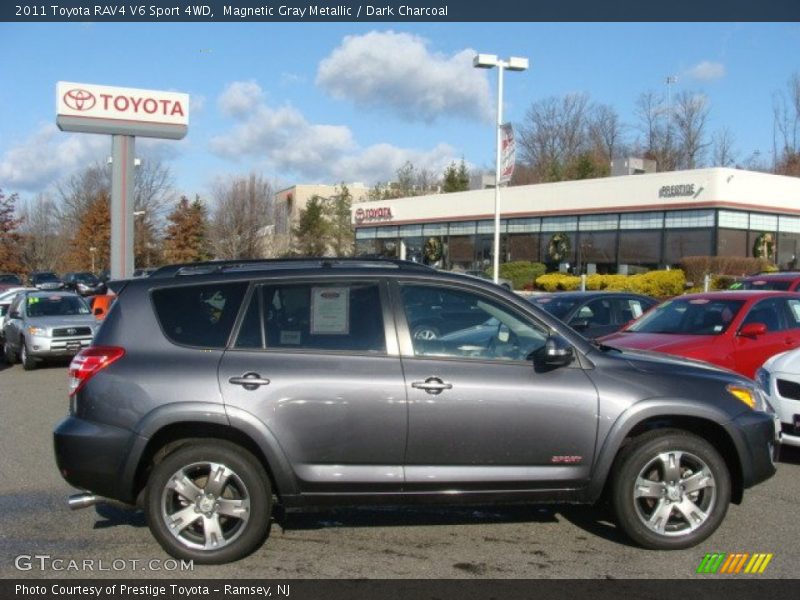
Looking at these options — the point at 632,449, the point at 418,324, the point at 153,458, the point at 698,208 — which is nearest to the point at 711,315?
the point at 632,449

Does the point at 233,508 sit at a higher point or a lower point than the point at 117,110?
lower

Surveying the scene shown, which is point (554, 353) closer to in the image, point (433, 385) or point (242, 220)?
point (433, 385)

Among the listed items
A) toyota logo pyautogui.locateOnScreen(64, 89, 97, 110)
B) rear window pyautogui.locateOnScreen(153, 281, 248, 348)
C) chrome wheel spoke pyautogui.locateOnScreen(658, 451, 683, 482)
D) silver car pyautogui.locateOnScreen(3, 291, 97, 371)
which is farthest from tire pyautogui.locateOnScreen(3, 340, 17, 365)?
chrome wheel spoke pyautogui.locateOnScreen(658, 451, 683, 482)

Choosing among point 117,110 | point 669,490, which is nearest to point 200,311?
point 669,490

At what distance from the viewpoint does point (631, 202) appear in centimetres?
3797

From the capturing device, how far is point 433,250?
167 ft

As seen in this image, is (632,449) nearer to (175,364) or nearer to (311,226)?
(175,364)

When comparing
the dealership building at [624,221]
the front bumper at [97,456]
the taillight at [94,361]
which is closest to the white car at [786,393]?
the front bumper at [97,456]

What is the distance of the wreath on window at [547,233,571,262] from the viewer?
41625mm

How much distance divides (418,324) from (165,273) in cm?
183

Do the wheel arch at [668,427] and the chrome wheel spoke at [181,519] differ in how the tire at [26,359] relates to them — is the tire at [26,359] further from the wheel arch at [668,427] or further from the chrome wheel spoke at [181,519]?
the wheel arch at [668,427]

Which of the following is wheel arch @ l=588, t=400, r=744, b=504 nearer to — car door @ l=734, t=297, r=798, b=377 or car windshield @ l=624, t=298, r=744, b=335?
car door @ l=734, t=297, r=798, b=377

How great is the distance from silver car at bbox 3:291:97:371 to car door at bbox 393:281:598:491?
1212 centimetres

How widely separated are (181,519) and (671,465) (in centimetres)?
314
